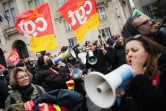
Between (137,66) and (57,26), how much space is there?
2378 centimetres

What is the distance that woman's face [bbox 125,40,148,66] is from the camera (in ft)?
5.67

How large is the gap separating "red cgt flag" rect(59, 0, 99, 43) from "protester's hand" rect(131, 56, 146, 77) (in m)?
4.28

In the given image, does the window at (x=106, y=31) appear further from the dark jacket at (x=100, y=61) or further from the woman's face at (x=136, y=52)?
the woman's face at (x=136, y=52)

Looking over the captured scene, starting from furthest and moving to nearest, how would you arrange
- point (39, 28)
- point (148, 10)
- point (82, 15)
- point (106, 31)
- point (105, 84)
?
point (148, 10) → point (106, 31) → point (39, 28) → point (82, 15) → point (105, 84)

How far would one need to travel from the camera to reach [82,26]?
596 centimetres

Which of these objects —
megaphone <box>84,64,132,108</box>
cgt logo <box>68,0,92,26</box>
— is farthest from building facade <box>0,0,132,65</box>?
megaphone <box>84,64,132,108</box>

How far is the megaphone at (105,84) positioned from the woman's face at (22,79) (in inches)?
70.7

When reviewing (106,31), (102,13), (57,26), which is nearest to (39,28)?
(106,31)

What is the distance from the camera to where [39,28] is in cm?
664

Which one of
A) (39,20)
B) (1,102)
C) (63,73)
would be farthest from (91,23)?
(1,102)

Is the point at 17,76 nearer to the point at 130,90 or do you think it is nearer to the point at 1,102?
the point at 1,102

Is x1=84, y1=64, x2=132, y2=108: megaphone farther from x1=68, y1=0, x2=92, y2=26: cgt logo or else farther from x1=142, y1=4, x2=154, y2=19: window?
Result: x1=142, y1=4, x2=154, y2=19: window

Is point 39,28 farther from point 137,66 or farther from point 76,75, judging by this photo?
point 137,66

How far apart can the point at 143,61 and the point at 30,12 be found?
562cm
